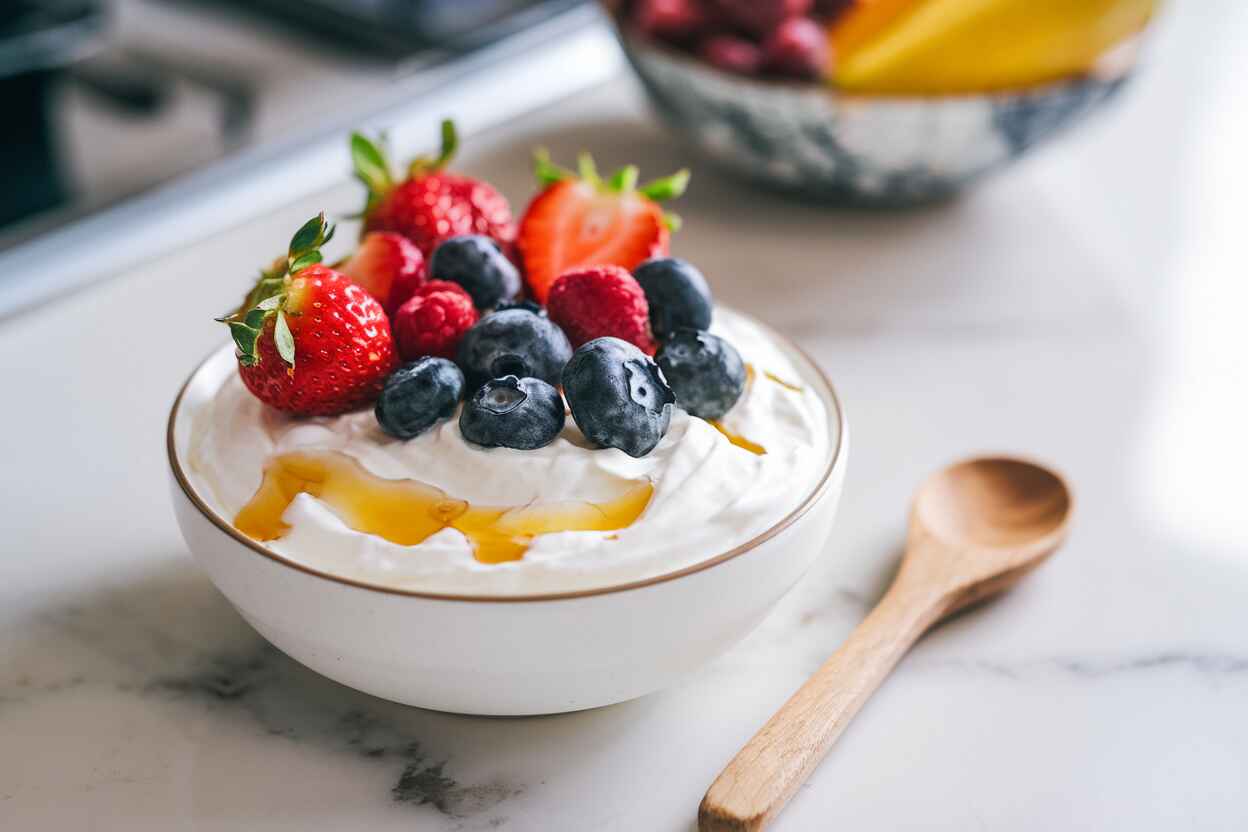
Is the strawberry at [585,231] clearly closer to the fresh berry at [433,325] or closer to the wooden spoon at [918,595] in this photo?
the fresh berry at [433,325]

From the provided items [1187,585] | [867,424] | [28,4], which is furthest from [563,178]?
[28,4]

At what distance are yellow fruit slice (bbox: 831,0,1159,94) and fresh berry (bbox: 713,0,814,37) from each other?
10 centimetres

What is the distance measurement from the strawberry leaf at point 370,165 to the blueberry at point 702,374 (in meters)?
0.32

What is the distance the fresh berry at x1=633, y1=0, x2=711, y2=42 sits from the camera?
1.54 m

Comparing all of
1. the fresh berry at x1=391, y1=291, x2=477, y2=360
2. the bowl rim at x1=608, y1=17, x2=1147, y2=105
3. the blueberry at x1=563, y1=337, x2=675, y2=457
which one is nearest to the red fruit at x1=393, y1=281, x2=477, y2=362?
the fresh berry at x1=391, y1=291, x2=477, y2=360

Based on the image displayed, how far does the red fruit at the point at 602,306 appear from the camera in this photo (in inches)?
35.4

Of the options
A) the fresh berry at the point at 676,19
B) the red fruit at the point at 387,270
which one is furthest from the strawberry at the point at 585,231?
the fresh berry at the point at 676,19

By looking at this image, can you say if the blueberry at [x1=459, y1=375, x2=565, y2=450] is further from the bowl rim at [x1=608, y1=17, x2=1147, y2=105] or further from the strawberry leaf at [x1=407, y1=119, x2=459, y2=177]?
the bowl rim at [x1=608, y1=17, x2=1147, y2=105]

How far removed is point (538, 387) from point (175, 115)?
127 centimetres

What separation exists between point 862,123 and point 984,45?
175 millimetres

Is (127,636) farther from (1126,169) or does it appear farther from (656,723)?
(1126,169)

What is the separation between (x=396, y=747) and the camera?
2.76 ft

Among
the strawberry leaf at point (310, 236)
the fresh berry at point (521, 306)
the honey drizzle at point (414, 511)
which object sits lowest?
the honey drizzle at point (414, 511)

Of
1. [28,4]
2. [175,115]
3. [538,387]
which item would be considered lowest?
[175,115]
